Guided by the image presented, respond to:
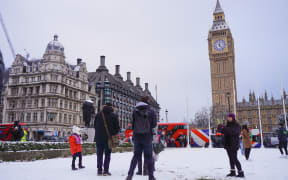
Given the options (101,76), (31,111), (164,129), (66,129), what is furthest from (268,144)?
(101,76)

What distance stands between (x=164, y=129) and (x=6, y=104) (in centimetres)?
3909

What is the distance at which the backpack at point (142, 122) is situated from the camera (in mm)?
5316

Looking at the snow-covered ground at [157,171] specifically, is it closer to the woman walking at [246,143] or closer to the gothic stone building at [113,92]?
the woman walking at [246,143]

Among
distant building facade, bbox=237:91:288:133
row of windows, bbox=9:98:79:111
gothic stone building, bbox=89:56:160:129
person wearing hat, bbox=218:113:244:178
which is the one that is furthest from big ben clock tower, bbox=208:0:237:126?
person wearing hat, bbox=218:113:244:178

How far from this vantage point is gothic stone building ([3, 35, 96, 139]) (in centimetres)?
4741

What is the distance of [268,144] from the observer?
1237 inches

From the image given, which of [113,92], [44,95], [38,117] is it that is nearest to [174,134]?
[38,117]

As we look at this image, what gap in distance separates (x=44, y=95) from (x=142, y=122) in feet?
157

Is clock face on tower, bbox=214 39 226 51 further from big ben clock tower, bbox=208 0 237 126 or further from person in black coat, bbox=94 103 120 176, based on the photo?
person in black coat, bbox=94 103 120 176

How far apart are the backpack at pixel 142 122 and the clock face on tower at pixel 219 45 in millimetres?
110791

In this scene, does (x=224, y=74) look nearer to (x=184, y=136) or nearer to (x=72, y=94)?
(x=72, y=94)

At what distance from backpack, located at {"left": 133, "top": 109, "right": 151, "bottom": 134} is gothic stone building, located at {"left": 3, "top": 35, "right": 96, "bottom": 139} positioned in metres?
44.7

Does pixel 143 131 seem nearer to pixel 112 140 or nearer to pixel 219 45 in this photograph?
Answer: pixel 112 140

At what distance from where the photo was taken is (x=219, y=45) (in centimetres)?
10900
